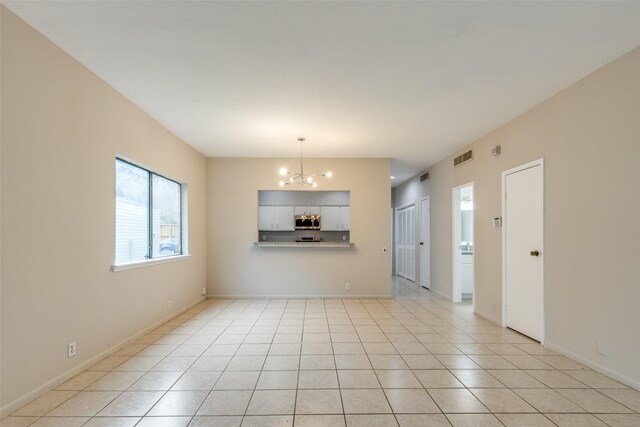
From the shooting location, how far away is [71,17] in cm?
245

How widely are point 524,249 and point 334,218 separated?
3.77 metres

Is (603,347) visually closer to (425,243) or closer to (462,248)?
(462,248)

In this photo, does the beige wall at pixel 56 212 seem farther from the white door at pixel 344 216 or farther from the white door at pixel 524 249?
the white door at pixel 524 249

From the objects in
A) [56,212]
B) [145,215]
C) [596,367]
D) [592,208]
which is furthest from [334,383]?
[145,215]

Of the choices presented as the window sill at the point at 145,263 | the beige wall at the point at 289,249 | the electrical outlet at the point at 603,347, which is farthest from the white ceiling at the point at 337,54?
the electrical outlet at the point at 603,347

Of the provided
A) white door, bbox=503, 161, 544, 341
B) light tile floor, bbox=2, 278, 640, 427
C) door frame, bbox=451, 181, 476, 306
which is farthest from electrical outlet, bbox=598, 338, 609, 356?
door frame, bbox=451, 181, 476, 306

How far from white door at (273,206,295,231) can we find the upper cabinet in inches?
25.8

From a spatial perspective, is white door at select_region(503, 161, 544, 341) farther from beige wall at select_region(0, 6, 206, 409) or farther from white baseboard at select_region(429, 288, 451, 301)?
beige wall at select_region(0, 6, 206, 409)

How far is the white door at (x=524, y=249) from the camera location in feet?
13.1

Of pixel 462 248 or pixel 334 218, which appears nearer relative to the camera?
pixel 462 248

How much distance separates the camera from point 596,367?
3160 mm

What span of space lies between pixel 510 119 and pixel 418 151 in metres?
1.95

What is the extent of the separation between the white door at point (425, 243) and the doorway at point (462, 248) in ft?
3.07

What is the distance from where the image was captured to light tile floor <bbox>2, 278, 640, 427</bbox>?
2416 mm
